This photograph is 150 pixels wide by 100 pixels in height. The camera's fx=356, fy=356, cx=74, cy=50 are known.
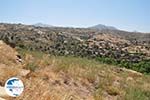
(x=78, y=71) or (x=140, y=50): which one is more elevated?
(x=78, y=71)

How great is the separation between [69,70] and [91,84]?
0.91 metres

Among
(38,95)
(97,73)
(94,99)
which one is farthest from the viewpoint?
(97,73)

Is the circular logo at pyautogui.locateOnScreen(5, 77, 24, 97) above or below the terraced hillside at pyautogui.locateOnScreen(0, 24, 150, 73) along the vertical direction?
above

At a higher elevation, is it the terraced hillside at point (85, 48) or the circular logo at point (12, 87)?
the circular logo at point (12, 87)

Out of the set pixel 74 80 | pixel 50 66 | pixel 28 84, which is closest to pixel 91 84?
pixel 74 80

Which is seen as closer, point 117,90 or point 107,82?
point 117,90

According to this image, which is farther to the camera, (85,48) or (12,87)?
(85,48)

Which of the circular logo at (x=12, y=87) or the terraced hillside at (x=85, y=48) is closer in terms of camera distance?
the circular logo at (x=12, y=87)

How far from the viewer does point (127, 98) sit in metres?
10.4

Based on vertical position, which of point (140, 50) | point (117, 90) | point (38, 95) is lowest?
point (140, 50)

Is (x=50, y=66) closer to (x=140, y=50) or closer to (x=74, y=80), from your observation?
(x=74, y=80)

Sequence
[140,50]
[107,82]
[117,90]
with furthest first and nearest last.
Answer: [140,50] → [107,82] → [117,90]

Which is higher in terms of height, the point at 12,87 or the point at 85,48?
the point at 12,87

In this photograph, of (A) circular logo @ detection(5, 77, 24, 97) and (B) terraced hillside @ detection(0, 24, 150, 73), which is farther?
(B) terraced hillside @ detection(0, 24, 150, 73)
